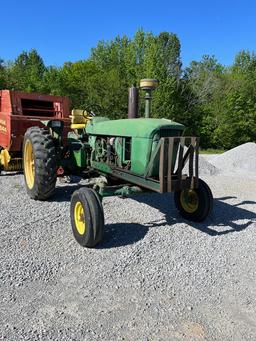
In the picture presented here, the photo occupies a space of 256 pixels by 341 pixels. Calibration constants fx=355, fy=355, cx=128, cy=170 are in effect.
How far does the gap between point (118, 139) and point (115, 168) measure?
1.40ft

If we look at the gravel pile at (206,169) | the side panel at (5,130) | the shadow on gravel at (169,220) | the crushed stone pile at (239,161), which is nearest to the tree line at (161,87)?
the crushed stone pile at (239,161)

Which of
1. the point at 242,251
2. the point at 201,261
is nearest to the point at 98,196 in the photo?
the point at 201,261

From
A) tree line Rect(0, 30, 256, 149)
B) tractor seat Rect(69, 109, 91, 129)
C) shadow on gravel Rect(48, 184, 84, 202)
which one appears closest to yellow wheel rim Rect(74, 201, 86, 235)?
shadow on gravel Rect(48, 184, 84, 202)

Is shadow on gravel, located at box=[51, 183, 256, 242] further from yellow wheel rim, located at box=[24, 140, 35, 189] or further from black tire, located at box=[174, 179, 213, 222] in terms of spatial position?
yellow wheel rim, located at box=[24, 140, 35, 189]

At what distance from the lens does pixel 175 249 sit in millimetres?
4480

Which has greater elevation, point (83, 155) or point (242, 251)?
point (83, 155)

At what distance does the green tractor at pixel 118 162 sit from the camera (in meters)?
4.37

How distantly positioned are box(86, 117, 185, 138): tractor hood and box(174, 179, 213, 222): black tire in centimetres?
110

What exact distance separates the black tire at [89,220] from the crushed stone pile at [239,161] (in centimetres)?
848

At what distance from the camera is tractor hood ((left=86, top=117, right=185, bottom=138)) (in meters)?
4.53

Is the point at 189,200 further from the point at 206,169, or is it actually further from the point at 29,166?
the point at 206,169

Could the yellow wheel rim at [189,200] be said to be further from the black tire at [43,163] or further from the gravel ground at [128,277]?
the black tire at [43,163]

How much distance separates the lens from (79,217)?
4645mm

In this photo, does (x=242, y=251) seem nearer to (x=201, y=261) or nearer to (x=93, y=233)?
(x=201, y=261)
